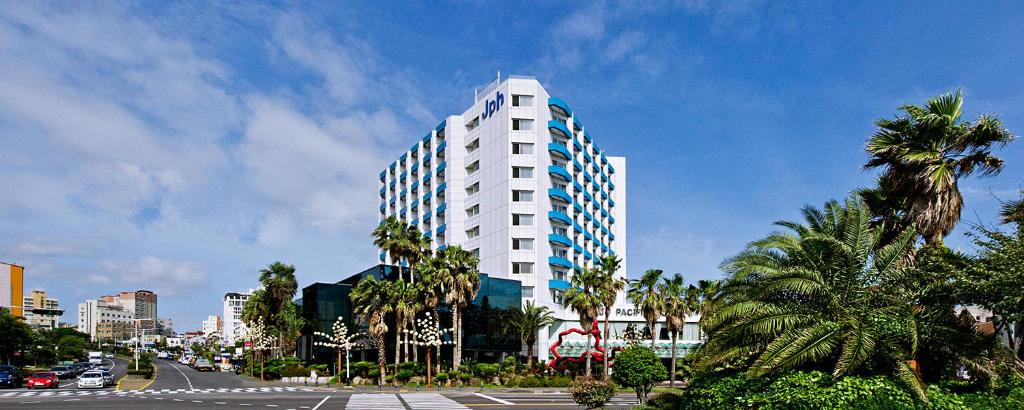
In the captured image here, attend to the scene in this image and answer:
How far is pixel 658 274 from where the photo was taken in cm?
6431

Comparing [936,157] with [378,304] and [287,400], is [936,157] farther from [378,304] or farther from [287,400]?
[378,304]

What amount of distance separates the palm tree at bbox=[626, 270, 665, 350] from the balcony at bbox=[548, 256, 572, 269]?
2251 centimetres

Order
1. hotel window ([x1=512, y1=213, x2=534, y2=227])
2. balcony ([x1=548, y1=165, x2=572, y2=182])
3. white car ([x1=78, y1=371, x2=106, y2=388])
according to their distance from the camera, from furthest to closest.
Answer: balcony ([x1=548, y1=165, x2=572, y2=182]), hotel window ([x1=512, y1=213, x2=534, y2=227]), white car ([x1=78, y1=371, x2=106, y2=388])

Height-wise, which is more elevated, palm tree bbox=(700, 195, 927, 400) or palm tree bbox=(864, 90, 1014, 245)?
palm tree bbox=(864, 90, 1014, 245)

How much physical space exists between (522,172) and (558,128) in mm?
7989

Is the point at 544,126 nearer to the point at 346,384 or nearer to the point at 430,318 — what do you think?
the point at 430,318

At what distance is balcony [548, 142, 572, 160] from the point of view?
89.6 m

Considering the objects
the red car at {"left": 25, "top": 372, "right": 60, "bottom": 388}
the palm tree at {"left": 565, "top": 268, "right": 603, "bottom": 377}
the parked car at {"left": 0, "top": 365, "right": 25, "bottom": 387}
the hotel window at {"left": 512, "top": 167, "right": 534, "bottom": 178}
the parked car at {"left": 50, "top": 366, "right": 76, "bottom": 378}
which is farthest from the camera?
the hotel window at {"left": 512, "top": 167, "right": 534, "bottom": 178}

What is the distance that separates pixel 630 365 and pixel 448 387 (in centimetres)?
2786

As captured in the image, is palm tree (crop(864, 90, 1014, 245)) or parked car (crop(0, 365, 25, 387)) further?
parked car (crop(0, 365, 25, 387))

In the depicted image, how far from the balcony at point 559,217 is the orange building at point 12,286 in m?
94.6

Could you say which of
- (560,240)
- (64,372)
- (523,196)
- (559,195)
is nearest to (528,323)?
(523,196)

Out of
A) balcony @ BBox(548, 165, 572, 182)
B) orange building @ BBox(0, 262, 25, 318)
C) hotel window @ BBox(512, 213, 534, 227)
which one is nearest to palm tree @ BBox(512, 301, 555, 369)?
hotel window @ BBox(512, 213, 534, 227)

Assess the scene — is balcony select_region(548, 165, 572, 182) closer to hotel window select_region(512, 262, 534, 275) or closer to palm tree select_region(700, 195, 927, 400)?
hotel window select_region(512, 262, 534, 275)
